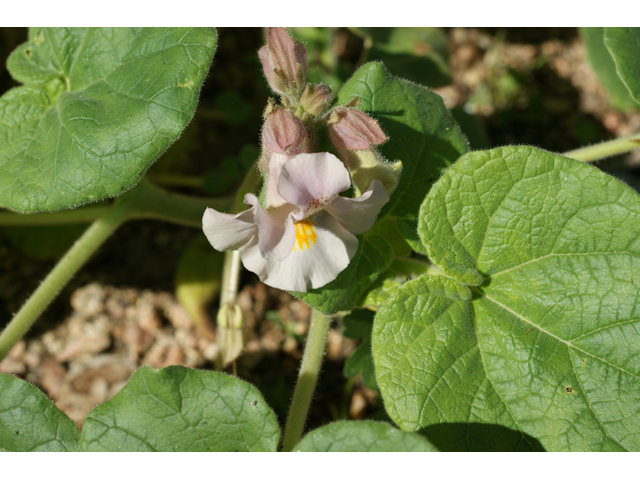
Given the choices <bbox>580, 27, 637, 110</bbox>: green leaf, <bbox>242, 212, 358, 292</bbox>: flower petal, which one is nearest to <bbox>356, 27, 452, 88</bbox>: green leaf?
<bbox>580, 27, 637, 110</bbox>: green leaf

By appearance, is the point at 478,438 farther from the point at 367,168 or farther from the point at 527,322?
the point at 367,168

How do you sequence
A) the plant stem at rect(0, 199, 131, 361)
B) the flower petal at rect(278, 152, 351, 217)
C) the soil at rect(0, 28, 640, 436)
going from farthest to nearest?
1. the soil at rect(0, 28, 640, 436)
2. the plant stem at rect(0, 199, 131, 361)
3. the flower petal at rect(278, 152, 351, 217)

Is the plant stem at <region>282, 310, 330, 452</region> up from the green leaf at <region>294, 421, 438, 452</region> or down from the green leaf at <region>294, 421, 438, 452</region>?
down

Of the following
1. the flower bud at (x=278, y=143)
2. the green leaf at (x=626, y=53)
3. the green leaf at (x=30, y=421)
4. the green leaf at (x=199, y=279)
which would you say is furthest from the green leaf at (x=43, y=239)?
the green leaf at (x=626, y=53)

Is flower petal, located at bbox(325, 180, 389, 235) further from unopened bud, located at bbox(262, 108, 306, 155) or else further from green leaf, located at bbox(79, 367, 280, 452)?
green leaf, located at bbox(79, 367, 280, 452)

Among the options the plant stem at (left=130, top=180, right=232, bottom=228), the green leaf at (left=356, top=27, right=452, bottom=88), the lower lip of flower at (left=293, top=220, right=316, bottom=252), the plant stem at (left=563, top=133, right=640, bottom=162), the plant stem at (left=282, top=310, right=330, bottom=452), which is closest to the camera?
the lower lip of flower at (left=293, top=220, right=316, bottom=252)

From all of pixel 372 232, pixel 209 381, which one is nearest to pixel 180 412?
pixel 209 381

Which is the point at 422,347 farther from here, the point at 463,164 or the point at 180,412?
the point at 180,412

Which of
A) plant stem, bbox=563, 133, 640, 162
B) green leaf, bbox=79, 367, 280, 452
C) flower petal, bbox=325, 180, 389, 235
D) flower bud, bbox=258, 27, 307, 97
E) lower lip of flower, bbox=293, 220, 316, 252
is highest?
flower bud, bbox=258, 27, 307, 97

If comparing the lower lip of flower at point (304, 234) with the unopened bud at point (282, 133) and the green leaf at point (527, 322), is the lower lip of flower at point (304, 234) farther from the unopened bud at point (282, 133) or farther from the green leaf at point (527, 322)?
the green leaf at point (527, 322)
